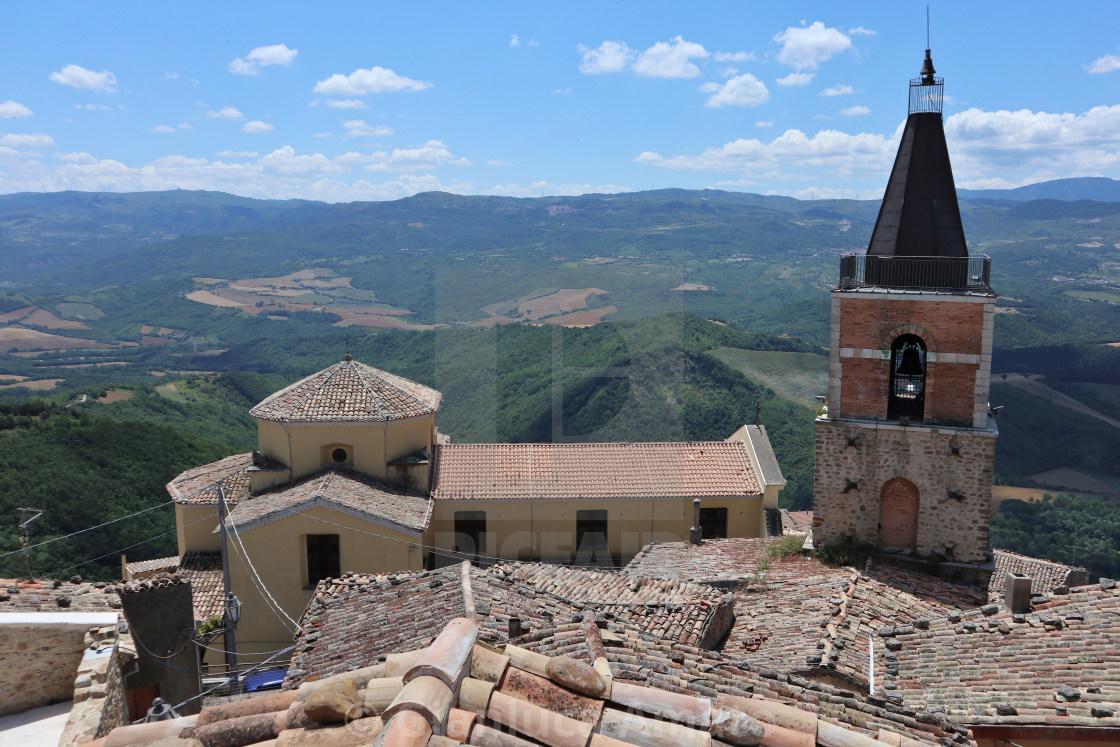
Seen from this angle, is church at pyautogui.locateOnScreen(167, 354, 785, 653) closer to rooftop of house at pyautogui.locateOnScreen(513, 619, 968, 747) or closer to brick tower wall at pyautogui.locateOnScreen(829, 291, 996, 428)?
brick tower wall at pyautogui.locateOnScreen(829, 291, 996, 428)

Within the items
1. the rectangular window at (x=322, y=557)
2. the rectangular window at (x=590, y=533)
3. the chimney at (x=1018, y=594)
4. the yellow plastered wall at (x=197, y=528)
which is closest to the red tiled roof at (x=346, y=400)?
the yellow plastered wall at (x=197, y=528)

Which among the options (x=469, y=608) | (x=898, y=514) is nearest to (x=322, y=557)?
(x=469, y=608)

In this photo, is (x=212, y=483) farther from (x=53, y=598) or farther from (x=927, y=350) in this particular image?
(x=927, y=350)

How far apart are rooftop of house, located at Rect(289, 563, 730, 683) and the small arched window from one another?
5.19m

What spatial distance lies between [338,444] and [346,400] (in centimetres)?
117

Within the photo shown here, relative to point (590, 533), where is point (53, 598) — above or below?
above

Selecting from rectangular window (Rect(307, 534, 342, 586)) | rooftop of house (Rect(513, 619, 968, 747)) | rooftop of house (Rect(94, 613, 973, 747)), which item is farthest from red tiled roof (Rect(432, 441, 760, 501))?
rooftop of house (Rect(94, 613, 973, 747))

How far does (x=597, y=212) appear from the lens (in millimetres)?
174375

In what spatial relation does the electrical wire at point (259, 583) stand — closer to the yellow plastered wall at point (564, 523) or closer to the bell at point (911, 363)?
the yellow plastered wall at point (564, 523)

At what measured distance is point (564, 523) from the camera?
69.2ft

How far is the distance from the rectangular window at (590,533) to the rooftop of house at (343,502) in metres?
4.13

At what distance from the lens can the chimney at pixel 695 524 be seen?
19.5 meters

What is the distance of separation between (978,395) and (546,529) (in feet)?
36.2

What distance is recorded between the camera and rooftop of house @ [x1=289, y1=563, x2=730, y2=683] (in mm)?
9734
